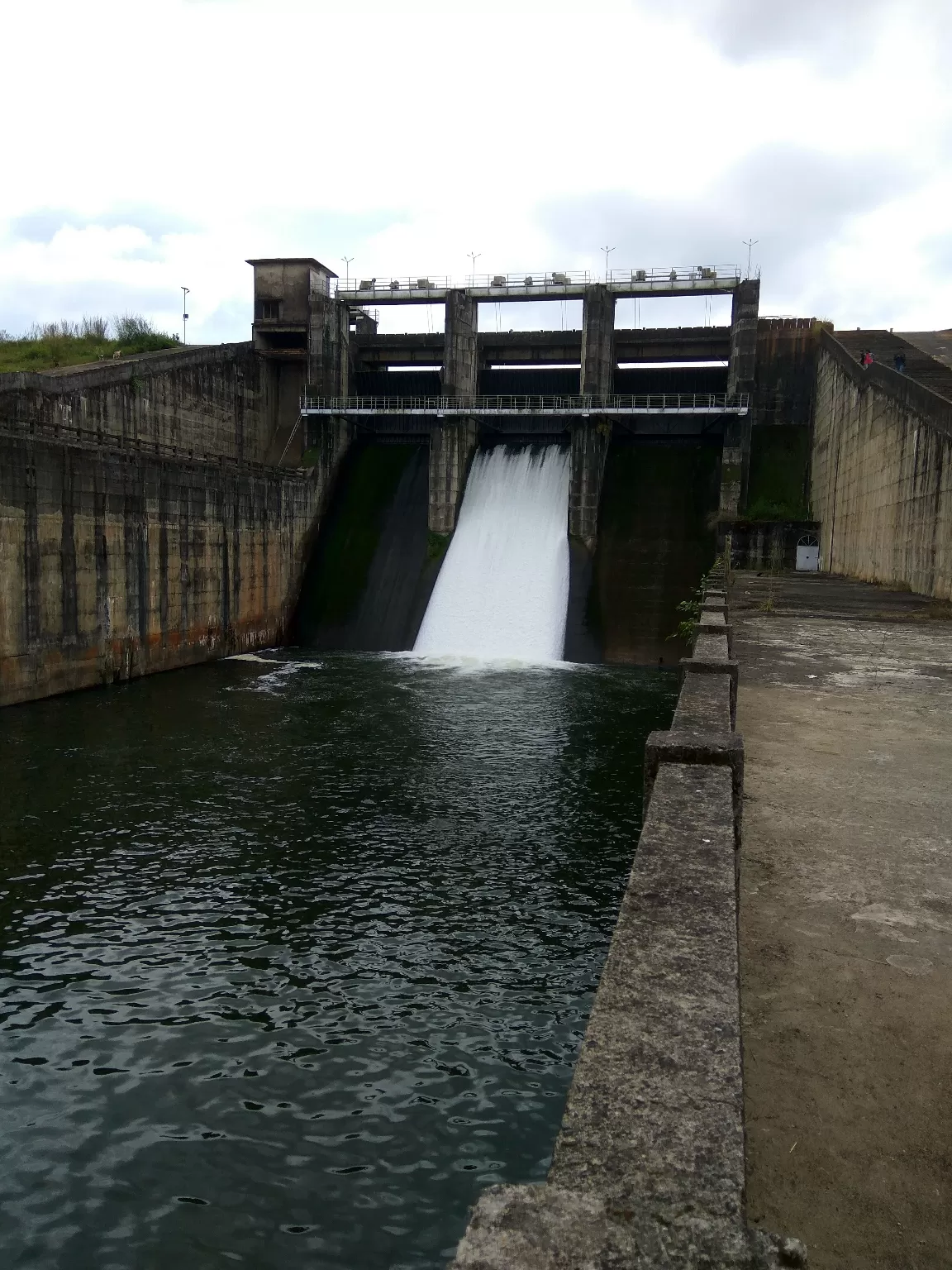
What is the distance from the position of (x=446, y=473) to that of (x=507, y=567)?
5.25 meters

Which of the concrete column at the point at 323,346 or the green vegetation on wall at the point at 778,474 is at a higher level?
the concrete column at the point at 323,346

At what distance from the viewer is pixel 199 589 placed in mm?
29734

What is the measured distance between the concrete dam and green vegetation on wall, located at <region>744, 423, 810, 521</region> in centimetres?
20

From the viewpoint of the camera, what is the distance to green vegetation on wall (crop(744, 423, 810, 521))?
38781mm

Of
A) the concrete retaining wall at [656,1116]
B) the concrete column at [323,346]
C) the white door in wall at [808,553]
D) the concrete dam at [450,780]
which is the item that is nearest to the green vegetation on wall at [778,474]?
the concrete dam at [450,780]

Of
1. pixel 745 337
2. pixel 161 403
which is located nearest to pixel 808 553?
pixel 745 337

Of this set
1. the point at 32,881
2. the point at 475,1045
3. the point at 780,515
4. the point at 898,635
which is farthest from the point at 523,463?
the point at 475,1045

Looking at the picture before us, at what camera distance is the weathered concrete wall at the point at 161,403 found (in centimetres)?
2733

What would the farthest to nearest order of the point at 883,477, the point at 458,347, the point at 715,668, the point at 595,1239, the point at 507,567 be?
1. the point at 458,347
2. the point at 507,567
3. the point at 883,477
4. the point at 715,668
5. the point at 595,1239

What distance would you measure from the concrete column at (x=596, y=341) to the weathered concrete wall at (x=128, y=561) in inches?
505

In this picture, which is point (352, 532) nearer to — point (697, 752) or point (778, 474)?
point (778, 474)

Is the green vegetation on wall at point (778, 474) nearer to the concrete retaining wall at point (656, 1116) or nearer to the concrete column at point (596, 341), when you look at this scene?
the concrete column at point (596, 341)

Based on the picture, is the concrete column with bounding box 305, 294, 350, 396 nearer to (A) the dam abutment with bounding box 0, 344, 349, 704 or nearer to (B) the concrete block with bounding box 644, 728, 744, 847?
(A) the dam abutment with bounding box 0, 344, 349, 704

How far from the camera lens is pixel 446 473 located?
1497 inches
